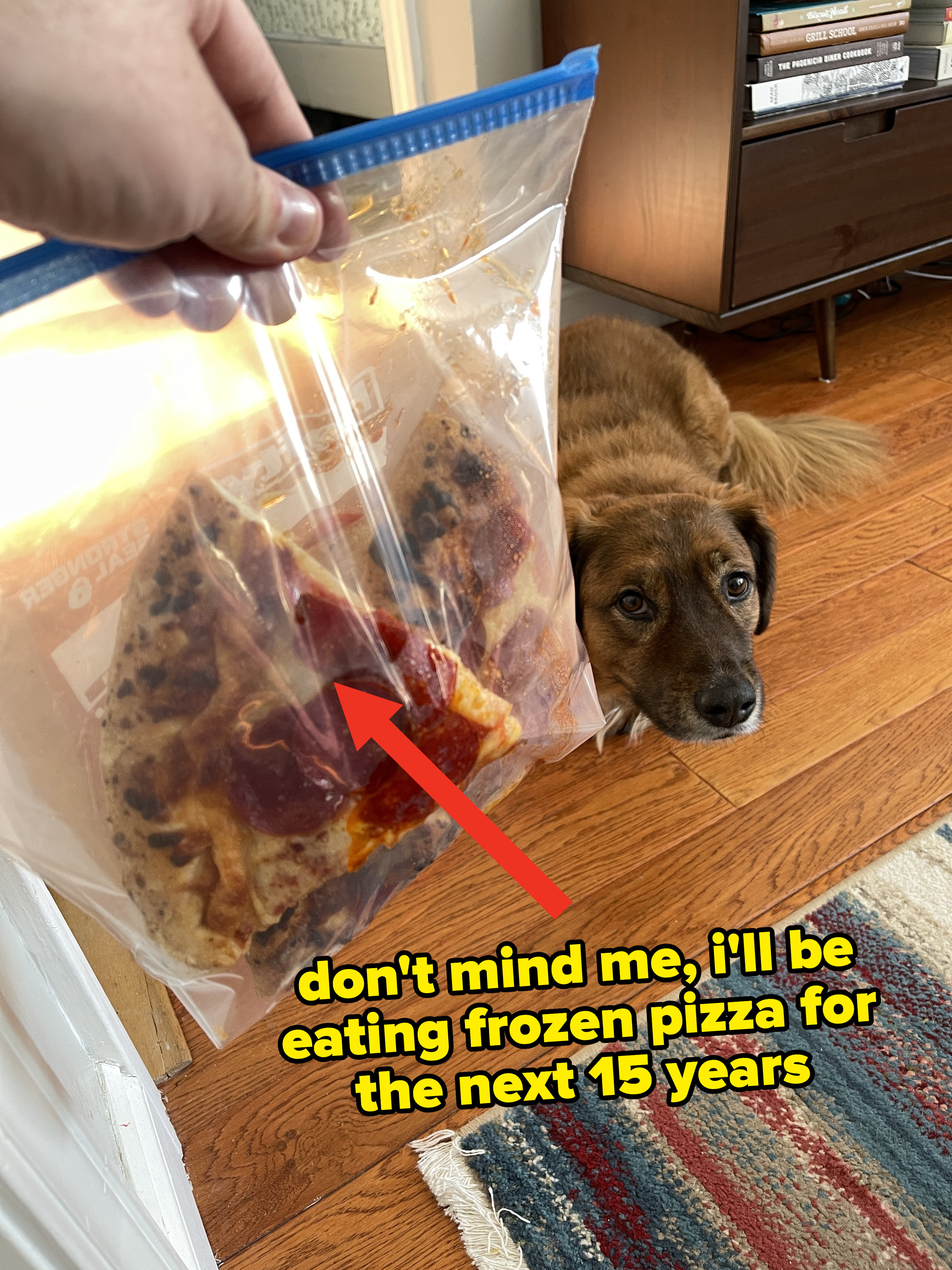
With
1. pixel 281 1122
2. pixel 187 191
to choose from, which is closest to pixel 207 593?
pixel 187 191

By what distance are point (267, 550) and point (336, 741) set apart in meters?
0.12

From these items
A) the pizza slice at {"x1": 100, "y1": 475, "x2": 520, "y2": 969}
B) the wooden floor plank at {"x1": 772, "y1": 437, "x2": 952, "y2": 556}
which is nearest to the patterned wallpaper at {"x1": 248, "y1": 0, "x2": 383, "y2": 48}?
the wooden floor plank at {"x1": 772, "y1": 437, "x2": 952, "y2": 556}

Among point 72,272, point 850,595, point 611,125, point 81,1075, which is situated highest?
point 72,272

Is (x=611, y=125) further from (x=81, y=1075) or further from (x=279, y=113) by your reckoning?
(x=81, y=1075)

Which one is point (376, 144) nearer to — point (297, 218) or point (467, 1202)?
point (297, 218)

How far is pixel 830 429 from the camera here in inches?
68.6

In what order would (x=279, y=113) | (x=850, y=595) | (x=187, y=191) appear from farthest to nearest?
(x=850, y=595) → (x=279, y=113) → (x=187, y=191)

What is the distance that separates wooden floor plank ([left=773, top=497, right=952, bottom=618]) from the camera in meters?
1.44

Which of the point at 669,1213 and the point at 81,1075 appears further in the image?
the point at 669,1213

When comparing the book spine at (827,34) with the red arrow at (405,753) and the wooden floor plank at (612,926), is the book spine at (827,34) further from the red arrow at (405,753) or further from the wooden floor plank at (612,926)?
the red arrow at (405,753)

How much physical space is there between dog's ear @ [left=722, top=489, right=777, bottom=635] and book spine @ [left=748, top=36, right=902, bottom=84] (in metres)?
0.92

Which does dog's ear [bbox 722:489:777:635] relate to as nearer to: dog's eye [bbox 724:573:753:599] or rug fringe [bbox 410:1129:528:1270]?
dog's eye [bbox 724:573:753:599]

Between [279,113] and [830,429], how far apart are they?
1545mm

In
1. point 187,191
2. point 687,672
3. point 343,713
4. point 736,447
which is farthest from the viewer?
point 736,447
